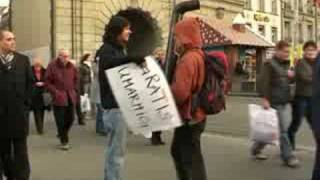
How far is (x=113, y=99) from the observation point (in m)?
7.71

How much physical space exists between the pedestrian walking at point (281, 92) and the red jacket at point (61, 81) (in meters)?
3.66

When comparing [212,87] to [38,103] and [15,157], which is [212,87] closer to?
[15,157]

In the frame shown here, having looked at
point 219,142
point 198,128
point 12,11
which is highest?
point 12,11

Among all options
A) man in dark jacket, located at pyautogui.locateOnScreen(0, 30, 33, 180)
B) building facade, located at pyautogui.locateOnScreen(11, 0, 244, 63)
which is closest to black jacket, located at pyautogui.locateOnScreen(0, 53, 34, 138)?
man in dark jacket, located at pyautogui.locateOnScreen(0, 30, 33, 180)

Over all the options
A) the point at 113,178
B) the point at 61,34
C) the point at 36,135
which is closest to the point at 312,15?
the point at 61,34

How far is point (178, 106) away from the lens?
7.07m

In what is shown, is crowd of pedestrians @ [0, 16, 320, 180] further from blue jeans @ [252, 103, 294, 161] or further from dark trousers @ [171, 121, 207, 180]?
blue jeans @ [252, 103, 294, 161]

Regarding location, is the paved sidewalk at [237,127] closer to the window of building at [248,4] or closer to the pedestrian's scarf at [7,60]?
the pedestrian's scarf at [7,60]

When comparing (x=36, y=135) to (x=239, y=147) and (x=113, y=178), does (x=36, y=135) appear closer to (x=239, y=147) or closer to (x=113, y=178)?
(x=239, y=147)

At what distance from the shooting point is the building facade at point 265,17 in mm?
46644

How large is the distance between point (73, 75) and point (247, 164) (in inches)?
150

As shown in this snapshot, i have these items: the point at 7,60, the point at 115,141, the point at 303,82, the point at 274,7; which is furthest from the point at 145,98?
the point at 274,7

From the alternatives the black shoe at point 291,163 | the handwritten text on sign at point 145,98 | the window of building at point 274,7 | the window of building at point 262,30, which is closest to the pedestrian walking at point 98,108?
the black shoe at point 291,163

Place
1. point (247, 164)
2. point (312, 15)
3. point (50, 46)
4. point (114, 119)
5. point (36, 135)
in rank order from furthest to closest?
point (312, 15)
point (50, 46)
point (36, 135)
point (247, 164)
point (114, 119)
